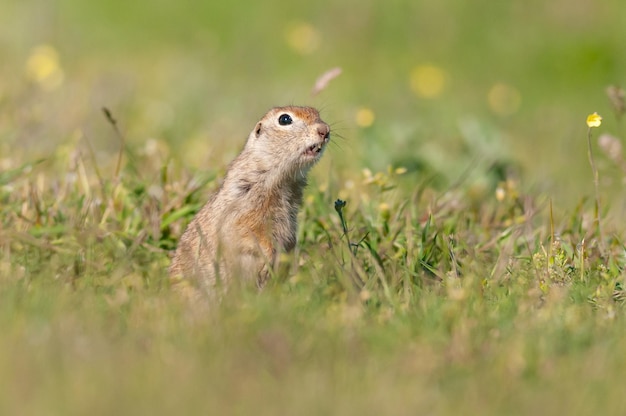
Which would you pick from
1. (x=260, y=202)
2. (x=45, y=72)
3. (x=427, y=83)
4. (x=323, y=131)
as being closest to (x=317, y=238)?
(x=260, y=202)

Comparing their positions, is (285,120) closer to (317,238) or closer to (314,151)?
(314,151)

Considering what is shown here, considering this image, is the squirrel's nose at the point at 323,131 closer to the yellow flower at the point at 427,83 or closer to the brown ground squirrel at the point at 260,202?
the brown ground squirrel at the point at 260,202

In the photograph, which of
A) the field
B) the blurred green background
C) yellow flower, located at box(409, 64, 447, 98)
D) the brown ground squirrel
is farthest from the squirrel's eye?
yellow flower, located at box(409, 64, 447, 98)

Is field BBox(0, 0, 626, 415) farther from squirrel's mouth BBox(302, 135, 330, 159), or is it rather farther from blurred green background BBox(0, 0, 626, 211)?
squirrel's mouth BBox(302, 135, 330, 159)

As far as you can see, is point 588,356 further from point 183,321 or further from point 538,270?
point 183,321

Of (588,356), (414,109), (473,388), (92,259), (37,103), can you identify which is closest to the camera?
(473,388)

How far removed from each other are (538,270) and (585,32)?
8.76 meters

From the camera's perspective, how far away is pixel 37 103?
8.44 meters

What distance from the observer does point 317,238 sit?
5.83m

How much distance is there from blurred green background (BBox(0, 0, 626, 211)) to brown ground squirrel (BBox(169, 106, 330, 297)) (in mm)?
1547

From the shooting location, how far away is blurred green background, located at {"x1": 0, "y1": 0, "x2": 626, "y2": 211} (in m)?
7.88

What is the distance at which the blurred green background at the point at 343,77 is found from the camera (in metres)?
7.88

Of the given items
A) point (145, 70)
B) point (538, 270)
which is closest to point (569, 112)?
point (145, 70)

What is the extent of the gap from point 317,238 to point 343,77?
6.01 m
